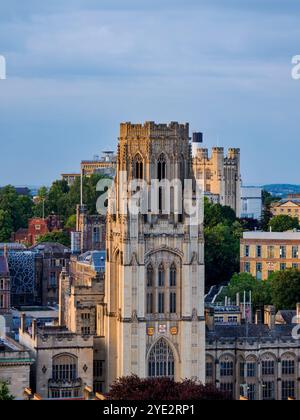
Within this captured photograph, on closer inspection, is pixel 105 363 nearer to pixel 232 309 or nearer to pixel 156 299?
pixel 156 299

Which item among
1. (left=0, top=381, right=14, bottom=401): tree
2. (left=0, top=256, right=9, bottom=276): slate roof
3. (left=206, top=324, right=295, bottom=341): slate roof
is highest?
(left=0, top=256, right=9, bottom=276): slate roof

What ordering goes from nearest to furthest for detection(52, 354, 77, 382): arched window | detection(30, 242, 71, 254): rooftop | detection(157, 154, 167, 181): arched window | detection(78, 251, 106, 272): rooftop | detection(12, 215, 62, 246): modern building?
detection(52, 354, 77, 382): arched window → detection(157, 154, 167, 181): arched window → detection(78, 251, 106, 272): rooftop → detection(30, 242, 71, 254): rooftop → detection(12, 215, 62, 246): modern building

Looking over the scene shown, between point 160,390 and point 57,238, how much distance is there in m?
85.6

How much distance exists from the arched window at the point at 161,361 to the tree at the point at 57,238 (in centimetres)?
7208

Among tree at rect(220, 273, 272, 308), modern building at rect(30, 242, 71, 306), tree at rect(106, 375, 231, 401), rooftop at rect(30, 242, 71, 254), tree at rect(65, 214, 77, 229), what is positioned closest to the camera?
tree at rect(106, 375, 231, 401)

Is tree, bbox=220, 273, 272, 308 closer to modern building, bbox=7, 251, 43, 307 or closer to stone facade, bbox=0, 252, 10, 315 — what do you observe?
modern building, bbox=7, 251, 43, 307

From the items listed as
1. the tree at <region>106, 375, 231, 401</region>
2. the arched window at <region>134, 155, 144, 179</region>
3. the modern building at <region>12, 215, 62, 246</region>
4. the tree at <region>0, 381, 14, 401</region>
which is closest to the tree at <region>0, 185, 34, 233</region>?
the modern building at <region>12, 215, 62, 246</region>

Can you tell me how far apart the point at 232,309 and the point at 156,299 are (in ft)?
60.8

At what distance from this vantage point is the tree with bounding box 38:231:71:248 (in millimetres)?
156250

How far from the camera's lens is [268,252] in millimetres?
141750

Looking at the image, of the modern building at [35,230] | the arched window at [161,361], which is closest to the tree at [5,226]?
the modern building at [35,230]

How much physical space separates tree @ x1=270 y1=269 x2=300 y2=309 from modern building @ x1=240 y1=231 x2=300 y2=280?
865 inches

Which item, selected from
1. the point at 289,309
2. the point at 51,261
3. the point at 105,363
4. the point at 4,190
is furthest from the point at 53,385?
the point at 4,190

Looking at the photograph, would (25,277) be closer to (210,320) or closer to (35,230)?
(35,230)
